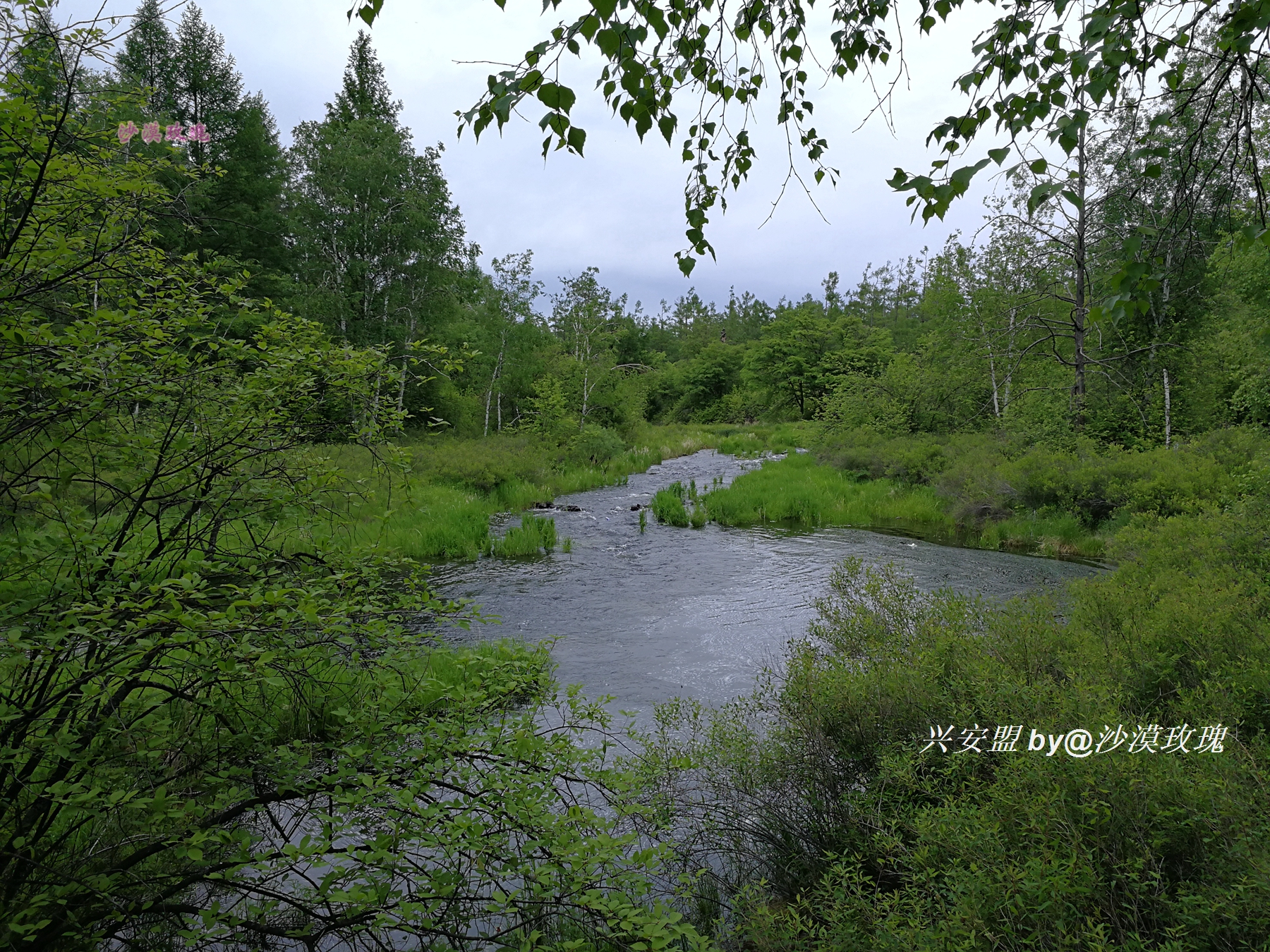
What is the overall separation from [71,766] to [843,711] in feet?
13.3

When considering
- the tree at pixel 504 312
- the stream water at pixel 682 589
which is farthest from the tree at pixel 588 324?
the stream water at pixel 682 589

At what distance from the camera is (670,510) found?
1639 centimetres

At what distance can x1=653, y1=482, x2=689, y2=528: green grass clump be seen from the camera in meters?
16.0

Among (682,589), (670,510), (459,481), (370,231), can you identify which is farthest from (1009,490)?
(370,231)

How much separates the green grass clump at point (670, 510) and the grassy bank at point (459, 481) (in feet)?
12.1

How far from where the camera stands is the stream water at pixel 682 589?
24.2 ft

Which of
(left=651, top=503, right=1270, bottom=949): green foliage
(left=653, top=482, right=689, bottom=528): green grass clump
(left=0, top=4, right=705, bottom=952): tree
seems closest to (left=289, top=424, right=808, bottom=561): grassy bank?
(left=0, top=4, right=705, bottom=952): tree

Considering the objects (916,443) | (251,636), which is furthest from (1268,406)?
(251,636)

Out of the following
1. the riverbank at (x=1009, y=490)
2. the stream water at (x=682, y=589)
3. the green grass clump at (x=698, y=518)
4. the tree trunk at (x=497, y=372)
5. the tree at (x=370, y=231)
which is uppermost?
the tree at (x=370, y=231)

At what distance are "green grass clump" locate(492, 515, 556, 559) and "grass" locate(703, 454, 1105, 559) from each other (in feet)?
16.4

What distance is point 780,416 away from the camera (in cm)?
5297

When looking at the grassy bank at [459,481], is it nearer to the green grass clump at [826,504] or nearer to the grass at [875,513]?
the green grass clump at [826,504]

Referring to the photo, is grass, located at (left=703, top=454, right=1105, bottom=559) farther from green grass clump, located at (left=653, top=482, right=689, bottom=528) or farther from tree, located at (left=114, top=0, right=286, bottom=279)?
tree, located at (left=114, top=0, right=286, bottom=279)

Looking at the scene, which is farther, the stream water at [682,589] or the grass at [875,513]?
the grass at [875,513]
